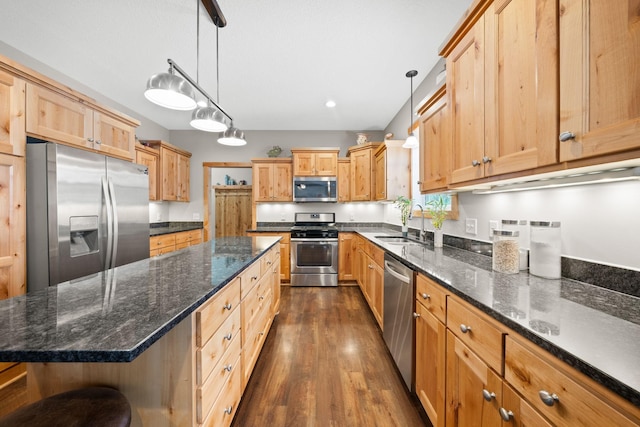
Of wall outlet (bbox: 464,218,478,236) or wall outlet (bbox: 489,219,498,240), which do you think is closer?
wall outlet (bbox: 489,219,498,240)

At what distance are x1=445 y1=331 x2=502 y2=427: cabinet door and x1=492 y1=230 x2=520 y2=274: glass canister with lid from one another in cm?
50

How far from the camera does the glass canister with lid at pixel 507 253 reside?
4.37 feet

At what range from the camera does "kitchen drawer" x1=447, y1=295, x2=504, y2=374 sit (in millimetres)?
874

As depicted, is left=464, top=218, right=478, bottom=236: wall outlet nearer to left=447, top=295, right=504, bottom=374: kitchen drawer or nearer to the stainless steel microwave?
left=447, top=295, right=504, bottom=374: kitchen drawer

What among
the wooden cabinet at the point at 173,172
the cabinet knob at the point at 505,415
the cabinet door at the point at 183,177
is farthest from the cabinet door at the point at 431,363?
the cabinet door at the point at 183,177

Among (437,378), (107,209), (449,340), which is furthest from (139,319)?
(107,209)

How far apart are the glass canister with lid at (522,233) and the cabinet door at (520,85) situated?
16.7 inches

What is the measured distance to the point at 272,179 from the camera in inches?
184

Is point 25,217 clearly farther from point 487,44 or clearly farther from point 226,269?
point 487,44

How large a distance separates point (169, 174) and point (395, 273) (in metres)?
4.19

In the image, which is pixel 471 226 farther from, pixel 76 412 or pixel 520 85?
pixel 76 412

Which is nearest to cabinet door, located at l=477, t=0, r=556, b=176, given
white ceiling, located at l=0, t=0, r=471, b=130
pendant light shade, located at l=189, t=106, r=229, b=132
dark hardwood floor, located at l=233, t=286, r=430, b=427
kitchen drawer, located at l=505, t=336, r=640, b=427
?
kitchen drawer, located at l=505, t=336, r=640, b=427

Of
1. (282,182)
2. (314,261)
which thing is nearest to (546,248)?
(314,261)

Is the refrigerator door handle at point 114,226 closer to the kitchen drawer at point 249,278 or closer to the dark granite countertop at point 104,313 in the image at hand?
the dark granite countertop at point 104,313
